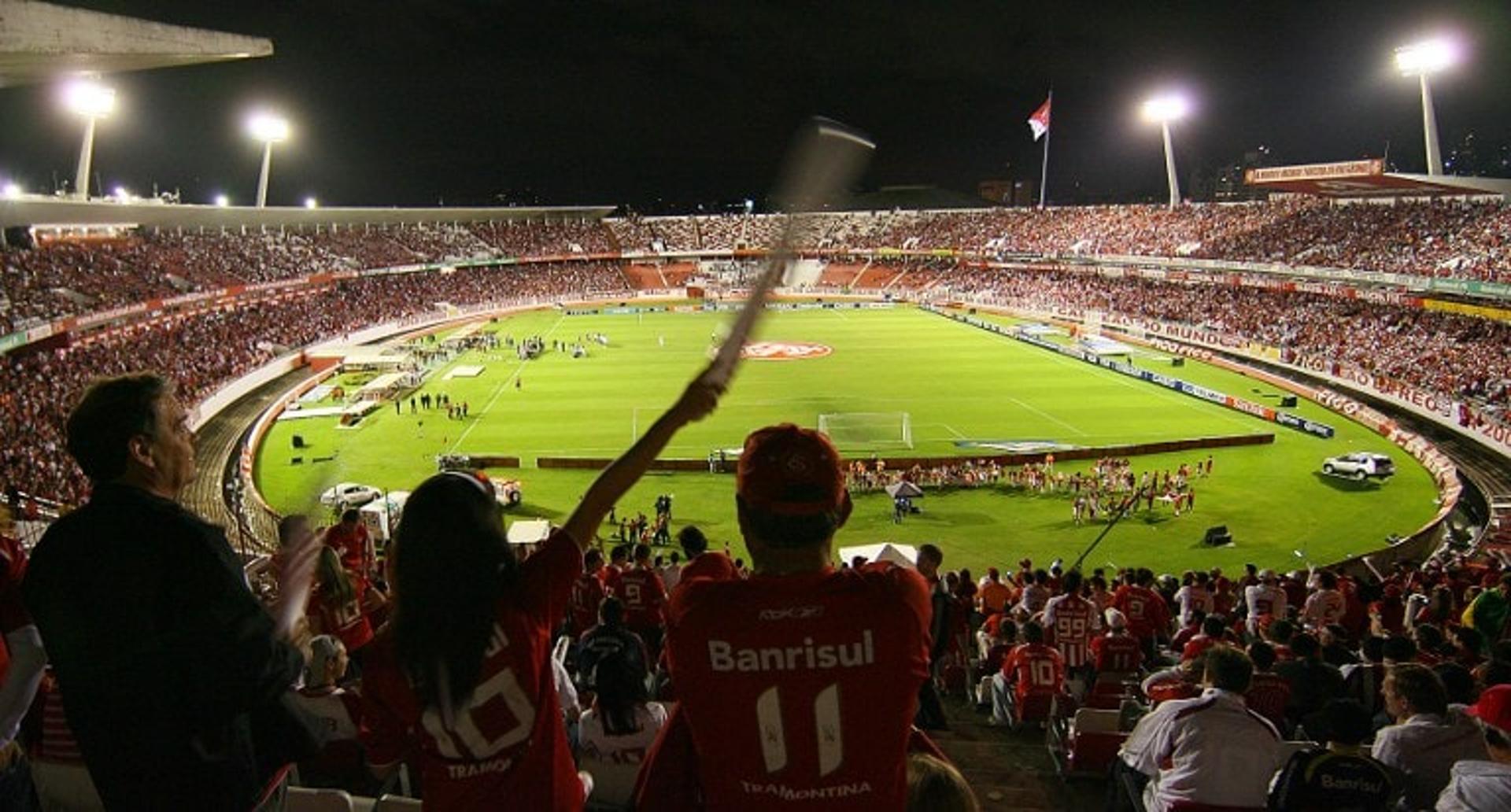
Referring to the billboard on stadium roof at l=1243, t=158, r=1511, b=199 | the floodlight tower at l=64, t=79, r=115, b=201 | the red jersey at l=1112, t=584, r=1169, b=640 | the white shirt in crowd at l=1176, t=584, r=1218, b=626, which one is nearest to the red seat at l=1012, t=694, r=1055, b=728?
the red jersey at l=1112, t=584, r=1169, b=640

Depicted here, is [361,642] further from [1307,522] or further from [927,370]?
[927,370]

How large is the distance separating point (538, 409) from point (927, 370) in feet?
72.8

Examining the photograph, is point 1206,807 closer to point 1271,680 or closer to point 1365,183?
point 1271,680

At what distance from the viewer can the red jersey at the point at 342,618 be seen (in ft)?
23.2

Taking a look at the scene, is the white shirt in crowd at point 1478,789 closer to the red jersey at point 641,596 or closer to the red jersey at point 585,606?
the red jersey at point 641,596

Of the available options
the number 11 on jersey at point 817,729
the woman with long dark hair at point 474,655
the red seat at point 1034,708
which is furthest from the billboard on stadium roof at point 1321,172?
the woman with long dark hair at point 474,655

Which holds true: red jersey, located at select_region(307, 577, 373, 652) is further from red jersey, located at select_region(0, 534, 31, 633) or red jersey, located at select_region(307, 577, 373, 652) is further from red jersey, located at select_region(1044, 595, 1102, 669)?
red jersey, located at select_region(1044, 595, 1102, 669)

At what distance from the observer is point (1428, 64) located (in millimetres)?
52375

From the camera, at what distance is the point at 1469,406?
112 feet

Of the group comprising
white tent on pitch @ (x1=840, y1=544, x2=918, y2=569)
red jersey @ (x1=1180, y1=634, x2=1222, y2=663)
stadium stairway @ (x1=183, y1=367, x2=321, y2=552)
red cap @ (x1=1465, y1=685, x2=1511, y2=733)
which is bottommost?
stadium stairway @ (x1=183, y1=367, x2=321, y2=552)

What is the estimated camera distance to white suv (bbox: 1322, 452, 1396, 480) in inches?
1193

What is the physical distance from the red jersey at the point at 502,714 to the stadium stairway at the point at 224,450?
1990 cm

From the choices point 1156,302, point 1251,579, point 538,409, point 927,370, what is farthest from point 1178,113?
point 1251,579

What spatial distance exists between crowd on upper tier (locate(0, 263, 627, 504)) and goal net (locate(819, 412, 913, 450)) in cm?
2469
